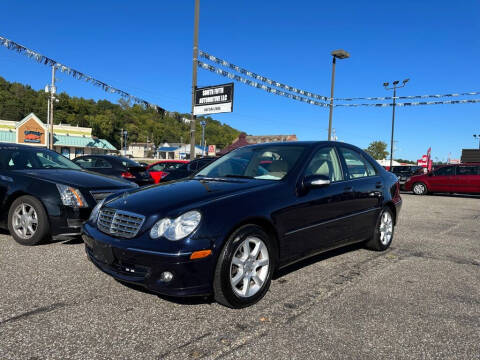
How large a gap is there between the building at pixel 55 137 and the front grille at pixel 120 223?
48.4 meters

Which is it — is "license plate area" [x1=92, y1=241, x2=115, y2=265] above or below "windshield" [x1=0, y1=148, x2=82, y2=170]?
below

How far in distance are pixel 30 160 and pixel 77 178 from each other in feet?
3.43

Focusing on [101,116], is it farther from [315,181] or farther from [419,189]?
[315,181]

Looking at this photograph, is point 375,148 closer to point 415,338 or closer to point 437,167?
point 437,167

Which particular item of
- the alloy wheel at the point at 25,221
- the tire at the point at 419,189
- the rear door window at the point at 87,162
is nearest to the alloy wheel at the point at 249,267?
the alloy wheel at the point at 25,221

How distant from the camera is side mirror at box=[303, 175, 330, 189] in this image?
334 centimetres

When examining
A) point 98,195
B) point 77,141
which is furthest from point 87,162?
point 77,141

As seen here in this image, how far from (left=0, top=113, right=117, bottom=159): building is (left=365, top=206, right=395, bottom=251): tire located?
4862 centimetres

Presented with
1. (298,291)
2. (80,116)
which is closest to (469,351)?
(298,291)

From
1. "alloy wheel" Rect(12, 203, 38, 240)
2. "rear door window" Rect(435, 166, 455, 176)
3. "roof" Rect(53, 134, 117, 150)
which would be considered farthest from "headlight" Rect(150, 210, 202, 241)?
"roof" Rect(53, 134, 117, 150)

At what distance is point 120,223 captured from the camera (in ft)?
9.40

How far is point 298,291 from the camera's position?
3.24 m

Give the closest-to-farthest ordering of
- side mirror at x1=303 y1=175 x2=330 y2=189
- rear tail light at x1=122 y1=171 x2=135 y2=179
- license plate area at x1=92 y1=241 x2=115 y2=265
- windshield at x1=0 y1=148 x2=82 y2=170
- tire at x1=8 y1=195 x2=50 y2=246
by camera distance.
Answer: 1. license plate area at x1=92 y1=241 x2=115 y2=265
2. side mirror at x1=303 y1=175 x2=330 y2=189
3. tire at x1=8 y1=195 x2=50 y2=246
4. windshield at x1=0 y1=148 x2=82 y2=170
5. rear tail light at x1=122 y1=171 x2=135 y2=179

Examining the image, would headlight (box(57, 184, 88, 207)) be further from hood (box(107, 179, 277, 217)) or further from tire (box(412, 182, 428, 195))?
tire (box(412, 182, 428, 195))
